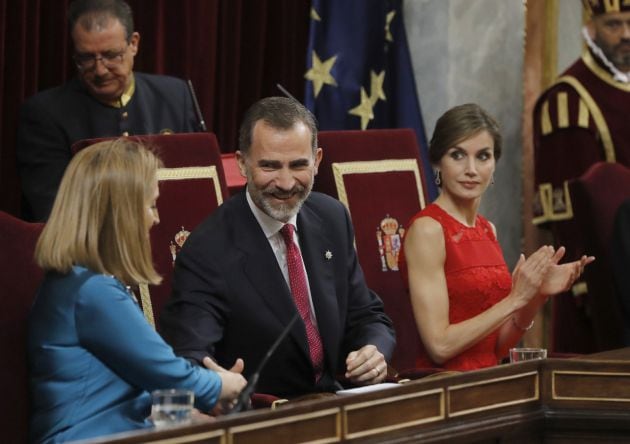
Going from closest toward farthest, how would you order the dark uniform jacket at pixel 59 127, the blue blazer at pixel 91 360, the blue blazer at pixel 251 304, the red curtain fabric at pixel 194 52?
the blue blazer at pixel 91 360 → the blue blazer at pixel 251 304 → the dark uniform jacket at pixel 59 127 → the red curtain fabric at pixel 194 52

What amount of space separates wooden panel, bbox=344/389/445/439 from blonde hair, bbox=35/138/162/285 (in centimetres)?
53

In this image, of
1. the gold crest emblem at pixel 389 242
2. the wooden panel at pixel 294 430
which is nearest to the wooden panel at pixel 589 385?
the wooden panel at pixel 294 430

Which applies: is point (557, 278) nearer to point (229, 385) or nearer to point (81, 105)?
point (229, 385)

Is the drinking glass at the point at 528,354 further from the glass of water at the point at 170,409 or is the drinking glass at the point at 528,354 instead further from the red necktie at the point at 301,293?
the glass of water at the point at 170,409

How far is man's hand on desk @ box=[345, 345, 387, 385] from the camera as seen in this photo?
379 centimetres

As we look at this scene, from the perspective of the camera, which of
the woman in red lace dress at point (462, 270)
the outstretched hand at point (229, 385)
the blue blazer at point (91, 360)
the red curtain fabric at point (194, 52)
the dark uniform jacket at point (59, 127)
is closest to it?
the blue blazer at point (91, 360)

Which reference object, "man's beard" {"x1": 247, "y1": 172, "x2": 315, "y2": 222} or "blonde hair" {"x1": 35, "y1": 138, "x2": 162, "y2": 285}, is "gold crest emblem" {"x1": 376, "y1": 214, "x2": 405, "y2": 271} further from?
"blonde hair" {"x1": 35, "y1": 138, "x2": 162, "y2": 285}

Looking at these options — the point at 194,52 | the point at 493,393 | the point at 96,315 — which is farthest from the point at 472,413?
the point at 194,52

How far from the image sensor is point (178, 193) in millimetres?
4398

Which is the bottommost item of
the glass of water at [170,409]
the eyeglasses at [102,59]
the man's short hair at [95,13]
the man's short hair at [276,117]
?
the glass of water at [170,409]

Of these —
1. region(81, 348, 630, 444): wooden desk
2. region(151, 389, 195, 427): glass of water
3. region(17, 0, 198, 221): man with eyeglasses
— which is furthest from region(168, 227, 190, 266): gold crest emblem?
region(151, 389, 195, 427): glass of water

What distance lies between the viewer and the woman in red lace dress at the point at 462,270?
434cm

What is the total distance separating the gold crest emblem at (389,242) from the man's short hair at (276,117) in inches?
36.2

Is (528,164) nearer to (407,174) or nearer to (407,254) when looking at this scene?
(407,174)
